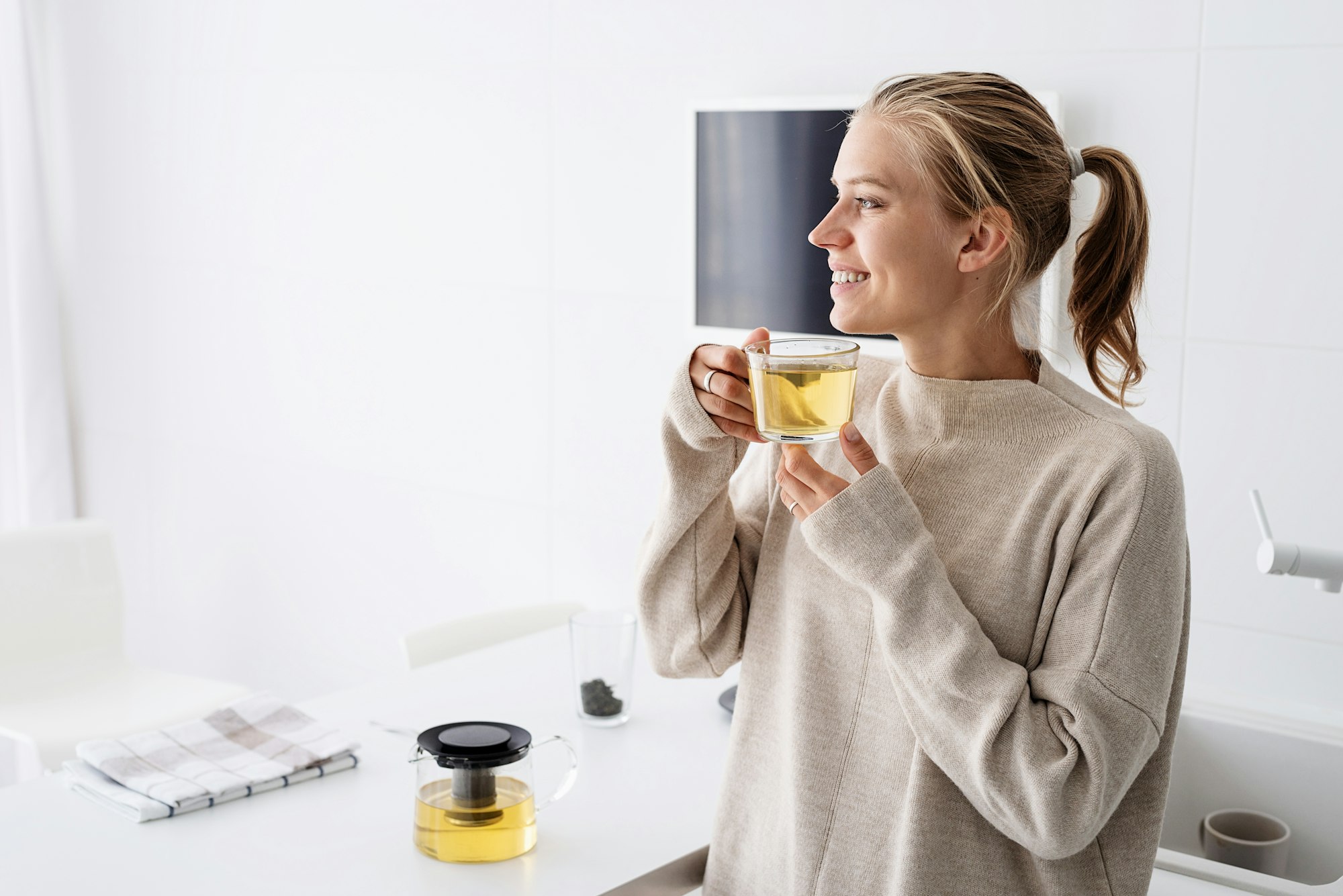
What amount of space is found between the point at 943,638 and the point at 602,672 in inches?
31.6

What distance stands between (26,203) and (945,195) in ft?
9.79

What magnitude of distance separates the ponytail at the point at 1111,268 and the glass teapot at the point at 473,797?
700mm

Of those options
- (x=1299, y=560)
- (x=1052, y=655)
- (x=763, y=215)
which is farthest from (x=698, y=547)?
(x=763, y=215)

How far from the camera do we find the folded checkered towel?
57.6 inches

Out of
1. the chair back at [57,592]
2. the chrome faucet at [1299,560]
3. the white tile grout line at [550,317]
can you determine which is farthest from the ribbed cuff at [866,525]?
the chair back at [57,592]

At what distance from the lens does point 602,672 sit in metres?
1.77

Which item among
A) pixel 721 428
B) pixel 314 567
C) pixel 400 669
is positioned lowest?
pixel 400 669

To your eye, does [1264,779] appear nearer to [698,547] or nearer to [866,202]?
[698,547]

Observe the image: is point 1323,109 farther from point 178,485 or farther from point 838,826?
point 178,485

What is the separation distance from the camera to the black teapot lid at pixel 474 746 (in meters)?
1.31

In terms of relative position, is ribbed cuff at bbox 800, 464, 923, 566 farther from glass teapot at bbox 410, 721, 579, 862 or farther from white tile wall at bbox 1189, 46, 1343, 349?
white tile wall at bbox 1189, 46, 1343, 349

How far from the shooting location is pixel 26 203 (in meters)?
3.37

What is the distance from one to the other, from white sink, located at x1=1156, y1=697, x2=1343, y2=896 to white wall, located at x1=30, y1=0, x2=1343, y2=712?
10 cm

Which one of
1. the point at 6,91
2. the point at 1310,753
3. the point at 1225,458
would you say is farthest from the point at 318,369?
the point at 1310,753
